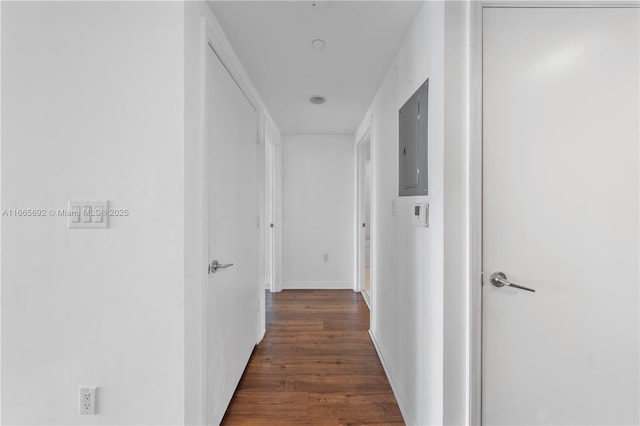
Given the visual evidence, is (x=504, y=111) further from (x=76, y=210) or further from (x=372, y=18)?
(x=76, y=210)

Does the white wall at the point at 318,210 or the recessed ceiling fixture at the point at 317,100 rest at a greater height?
the recessed ceiling fixture at the point at 317,100

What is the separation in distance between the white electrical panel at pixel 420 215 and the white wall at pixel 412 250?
35mm

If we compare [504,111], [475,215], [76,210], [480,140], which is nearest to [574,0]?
[504,111]

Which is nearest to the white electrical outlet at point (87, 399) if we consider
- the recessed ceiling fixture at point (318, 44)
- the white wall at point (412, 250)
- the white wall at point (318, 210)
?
the white wall at point (412, 250)

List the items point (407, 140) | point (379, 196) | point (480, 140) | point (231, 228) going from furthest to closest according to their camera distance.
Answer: point (379, 196) < point (231, 228) < point (407, 140) < point (480, 140)

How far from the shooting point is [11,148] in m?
1.17

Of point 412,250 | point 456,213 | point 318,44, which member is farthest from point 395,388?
point 318,44

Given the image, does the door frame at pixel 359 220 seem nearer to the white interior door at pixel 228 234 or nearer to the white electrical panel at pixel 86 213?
the white interior door at pixel 228 234

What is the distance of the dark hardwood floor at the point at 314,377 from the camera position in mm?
1667

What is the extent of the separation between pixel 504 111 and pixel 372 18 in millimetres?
819

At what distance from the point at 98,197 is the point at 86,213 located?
0.08m

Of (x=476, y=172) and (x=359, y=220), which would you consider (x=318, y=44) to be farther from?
(x=359, y=220)

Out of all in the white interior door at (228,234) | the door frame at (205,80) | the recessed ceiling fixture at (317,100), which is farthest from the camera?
the recessed ceiling fixture at (317,100)

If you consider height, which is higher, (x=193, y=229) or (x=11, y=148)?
(x=11, y=148)
